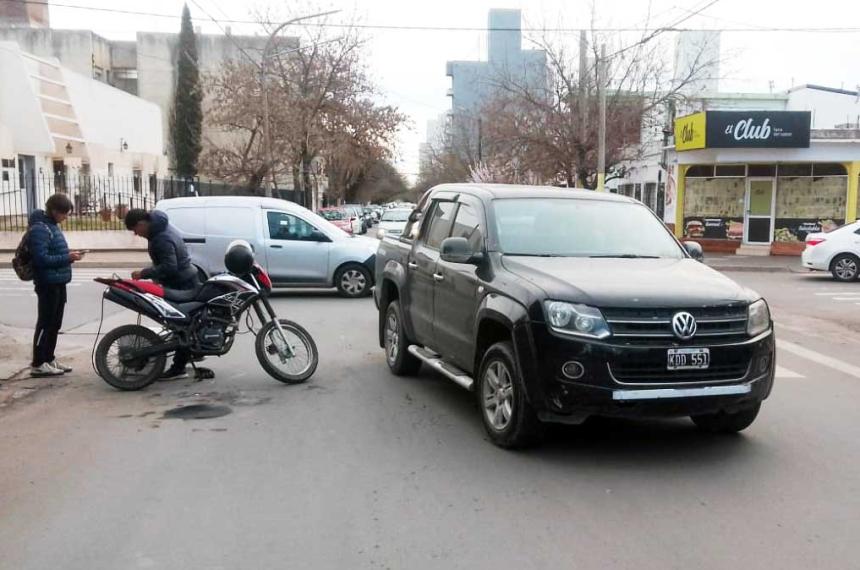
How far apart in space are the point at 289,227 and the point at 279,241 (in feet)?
1.08

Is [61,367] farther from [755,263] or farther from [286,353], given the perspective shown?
[755,263]

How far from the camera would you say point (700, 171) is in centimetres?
2708

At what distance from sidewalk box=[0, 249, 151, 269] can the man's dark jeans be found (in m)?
13.6

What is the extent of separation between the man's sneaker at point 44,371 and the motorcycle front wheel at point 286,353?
216 centimetres

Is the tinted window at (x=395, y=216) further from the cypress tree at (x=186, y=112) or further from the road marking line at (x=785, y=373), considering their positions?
the cypress tree at (x=186, y=112)

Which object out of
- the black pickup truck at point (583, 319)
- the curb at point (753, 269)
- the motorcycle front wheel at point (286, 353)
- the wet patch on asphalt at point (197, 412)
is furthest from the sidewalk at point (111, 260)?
the black pickup truck at point (583, 319)

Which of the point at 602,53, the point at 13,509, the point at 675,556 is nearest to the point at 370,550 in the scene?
the point at 675,556

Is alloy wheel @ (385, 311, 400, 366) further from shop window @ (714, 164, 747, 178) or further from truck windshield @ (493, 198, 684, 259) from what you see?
shop window @ (714, 164, 747, 178)

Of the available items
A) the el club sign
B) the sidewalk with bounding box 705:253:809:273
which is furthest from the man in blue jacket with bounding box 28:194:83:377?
the el club sign

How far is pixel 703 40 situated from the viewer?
3184 centimetres

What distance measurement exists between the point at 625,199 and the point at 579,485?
10.4ft

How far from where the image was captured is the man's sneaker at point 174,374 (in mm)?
8070

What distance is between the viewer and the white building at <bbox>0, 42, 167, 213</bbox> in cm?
2875

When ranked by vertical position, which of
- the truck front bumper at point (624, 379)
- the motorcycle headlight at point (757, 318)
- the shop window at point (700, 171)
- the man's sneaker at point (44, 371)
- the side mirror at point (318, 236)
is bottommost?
the man's sneaker at point (44, 371)
